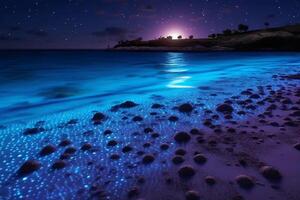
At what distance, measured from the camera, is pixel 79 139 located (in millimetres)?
4562

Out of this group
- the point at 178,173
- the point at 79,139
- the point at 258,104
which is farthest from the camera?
the point at 258,104

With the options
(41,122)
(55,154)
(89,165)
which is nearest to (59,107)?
(41,122)

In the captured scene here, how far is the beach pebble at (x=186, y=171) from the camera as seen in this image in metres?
3.18

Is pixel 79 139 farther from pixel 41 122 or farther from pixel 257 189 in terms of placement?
pixel 257 189

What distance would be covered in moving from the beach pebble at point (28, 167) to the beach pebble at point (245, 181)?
2.57 m

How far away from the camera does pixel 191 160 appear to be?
3.62 meters

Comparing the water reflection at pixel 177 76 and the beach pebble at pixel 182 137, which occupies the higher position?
the beach pebble at pixel 182 137

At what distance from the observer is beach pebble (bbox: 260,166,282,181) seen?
3037 mm

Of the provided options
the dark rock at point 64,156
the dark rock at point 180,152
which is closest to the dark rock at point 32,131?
the dark rock at point 64,156

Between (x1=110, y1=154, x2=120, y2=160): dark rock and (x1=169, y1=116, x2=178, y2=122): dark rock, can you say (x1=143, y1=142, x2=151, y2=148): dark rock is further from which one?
(x1=169, y1=116, x2=178, y2=122): dark rock

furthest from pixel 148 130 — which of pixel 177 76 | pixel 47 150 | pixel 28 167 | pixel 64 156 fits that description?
pixel 177 76

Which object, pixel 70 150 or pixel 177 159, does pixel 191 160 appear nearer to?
pixel 177 159

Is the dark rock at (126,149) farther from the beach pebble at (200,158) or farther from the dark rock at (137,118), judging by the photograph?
the dark rock at (137,118)

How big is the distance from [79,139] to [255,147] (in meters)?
2.95
